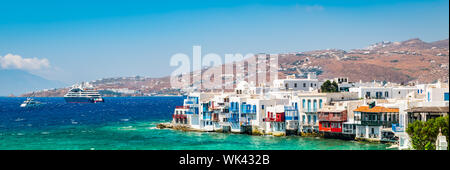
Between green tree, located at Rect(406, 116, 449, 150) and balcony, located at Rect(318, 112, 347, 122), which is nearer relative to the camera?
green tree, located at Rect(406, 116, 449, 150)

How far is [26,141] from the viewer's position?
43094 mm

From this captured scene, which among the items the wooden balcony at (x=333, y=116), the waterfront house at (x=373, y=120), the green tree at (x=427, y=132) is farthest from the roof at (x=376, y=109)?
the green tree at (x=427, y=132)

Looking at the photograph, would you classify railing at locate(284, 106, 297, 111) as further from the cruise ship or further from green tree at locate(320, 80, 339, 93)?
the cruise ship

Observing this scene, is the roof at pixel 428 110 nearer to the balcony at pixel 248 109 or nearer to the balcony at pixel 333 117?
the balcony at pixel 333 117

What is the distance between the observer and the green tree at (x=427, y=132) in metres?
22.7

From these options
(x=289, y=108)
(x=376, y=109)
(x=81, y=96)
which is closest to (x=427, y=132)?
(x=376, y=109)

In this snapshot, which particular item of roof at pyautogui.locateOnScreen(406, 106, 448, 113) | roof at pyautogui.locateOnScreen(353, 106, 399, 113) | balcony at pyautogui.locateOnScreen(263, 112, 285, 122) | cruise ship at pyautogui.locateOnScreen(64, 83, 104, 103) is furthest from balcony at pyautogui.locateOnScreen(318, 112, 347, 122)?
cruise ship at pyautogui.locateOnScreen(64, 83, 104, 103)

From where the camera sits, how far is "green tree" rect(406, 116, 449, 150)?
22736 millimetres

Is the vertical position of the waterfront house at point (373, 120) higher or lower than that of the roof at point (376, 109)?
lower

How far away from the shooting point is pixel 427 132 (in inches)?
926

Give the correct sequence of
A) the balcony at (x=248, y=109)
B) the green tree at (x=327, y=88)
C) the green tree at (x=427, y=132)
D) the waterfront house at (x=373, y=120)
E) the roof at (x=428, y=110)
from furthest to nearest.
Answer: the green tree at (x=327, y=88), the balcony at (x=248, y=109), the waterfront house at (x=373, y=120), the roof at (x=428, y=110), the green tree at (x=427, y=132)
